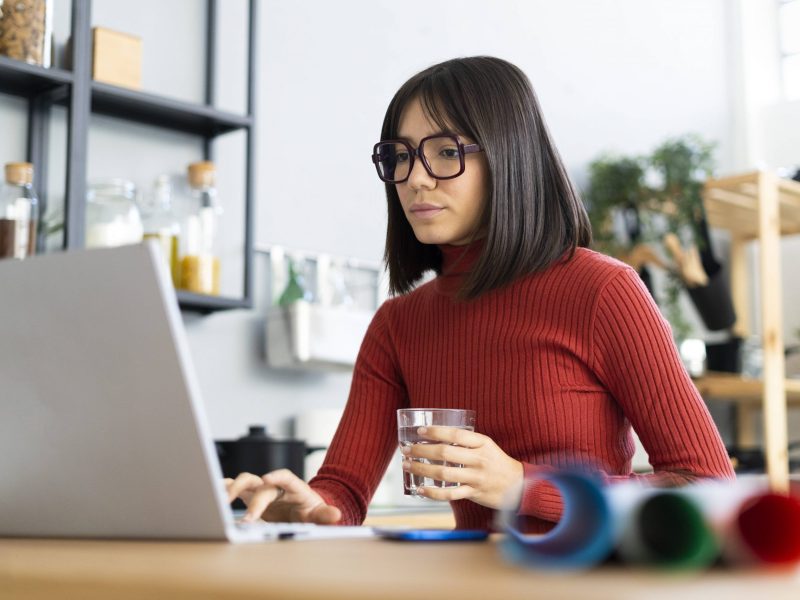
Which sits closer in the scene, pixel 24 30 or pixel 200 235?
pixel 24 30

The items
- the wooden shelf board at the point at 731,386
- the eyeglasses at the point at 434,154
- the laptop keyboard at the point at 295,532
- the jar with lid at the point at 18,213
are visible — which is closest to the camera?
the laptop keyboard at the point at 295,532

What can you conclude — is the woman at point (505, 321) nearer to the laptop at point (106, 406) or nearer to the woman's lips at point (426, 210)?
the woman's lips at point (426, 210)

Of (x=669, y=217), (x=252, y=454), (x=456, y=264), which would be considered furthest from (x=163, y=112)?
(x=669, y=217)

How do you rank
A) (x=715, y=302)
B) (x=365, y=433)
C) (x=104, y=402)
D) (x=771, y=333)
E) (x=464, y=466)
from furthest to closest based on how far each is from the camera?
(x=715, y=302), (x=771, y=333), (x=365, y=433), (x=464, y=466), (x=104, y=402)

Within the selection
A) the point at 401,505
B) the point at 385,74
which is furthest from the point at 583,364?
the point at 385,74

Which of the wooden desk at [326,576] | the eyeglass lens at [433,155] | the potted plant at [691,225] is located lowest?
the wooden desk at [326,576]

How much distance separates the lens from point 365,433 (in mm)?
1372

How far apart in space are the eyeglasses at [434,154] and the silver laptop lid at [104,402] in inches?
23.3

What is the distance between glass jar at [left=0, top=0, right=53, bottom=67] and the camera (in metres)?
1.95

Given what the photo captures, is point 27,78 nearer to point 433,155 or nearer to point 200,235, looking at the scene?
point 200,235

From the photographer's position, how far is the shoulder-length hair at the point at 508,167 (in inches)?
49.9

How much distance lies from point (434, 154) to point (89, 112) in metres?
1.08

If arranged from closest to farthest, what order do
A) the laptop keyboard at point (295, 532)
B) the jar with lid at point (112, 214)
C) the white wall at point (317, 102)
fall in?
the laptop keyboard at point (295, 532), the jar with lid at point (112, 214), the white wall at point (317, 102)

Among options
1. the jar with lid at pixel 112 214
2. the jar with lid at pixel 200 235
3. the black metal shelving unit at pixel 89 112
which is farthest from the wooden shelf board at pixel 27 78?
the jar with lid at pixel 200 235
